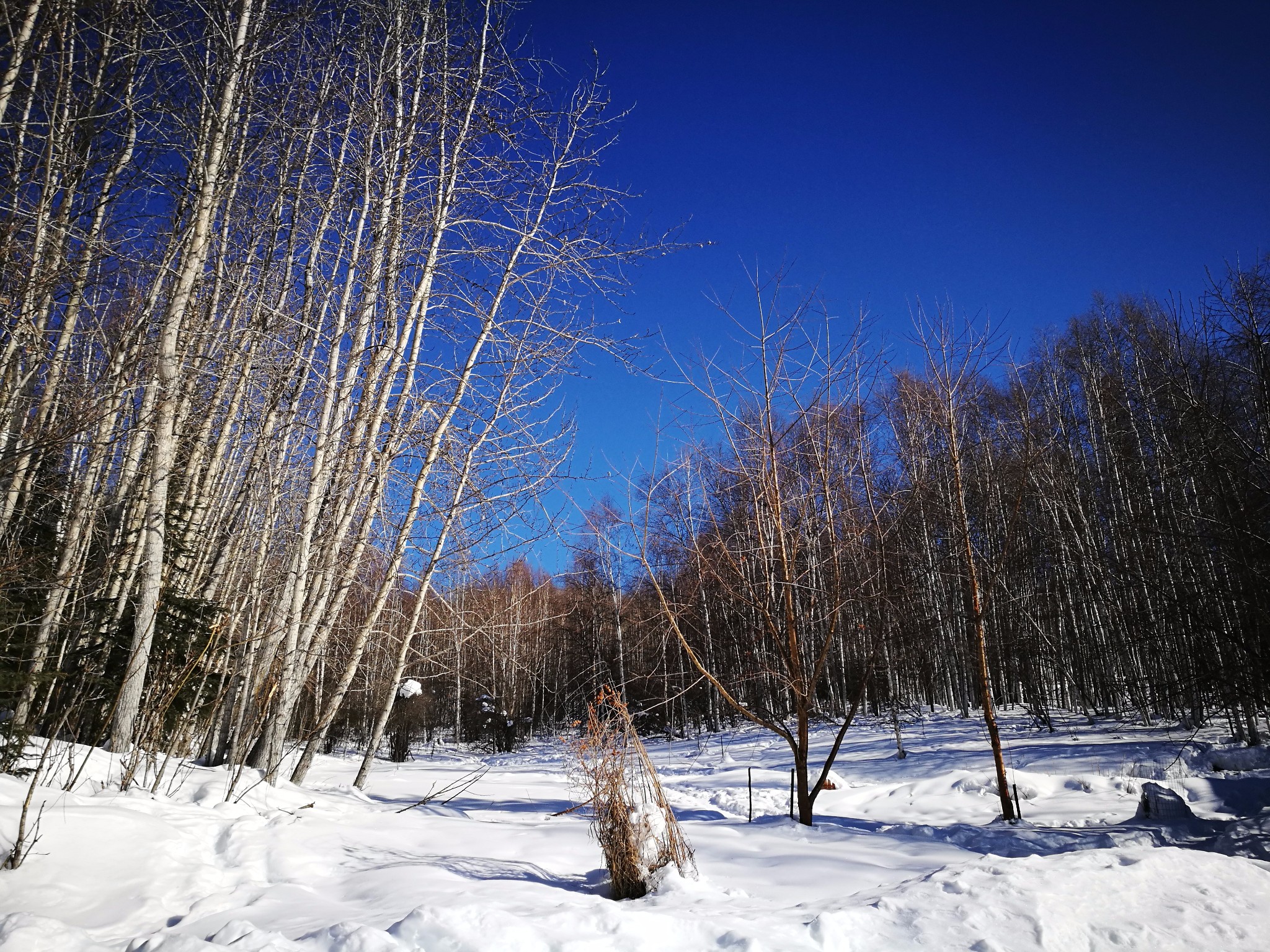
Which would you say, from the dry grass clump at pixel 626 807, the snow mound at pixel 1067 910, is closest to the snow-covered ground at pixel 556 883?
the snow mound at pixel 1067 910

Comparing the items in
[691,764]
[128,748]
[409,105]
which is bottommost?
[691,764]

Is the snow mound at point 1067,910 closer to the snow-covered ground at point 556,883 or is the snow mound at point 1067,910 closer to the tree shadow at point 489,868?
the snow-covered ground at point 556,883

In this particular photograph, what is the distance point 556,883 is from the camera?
385cm

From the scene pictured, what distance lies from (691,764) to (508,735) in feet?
31.3

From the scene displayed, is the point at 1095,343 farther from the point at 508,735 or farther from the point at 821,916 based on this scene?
the point at 508,735

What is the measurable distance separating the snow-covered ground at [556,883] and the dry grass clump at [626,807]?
18 centimetres

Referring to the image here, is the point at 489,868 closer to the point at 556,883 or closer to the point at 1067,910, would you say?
the point at 556,883

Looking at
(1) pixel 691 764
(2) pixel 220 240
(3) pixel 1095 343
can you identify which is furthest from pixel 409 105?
(3) pixel 1095 343

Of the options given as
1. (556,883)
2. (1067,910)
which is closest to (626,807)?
(556,883)

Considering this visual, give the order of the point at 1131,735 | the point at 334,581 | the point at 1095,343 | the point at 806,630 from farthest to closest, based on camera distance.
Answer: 1. the point at 1095,343
2. the point at 1131,735
3. the point at 806,630
4. the point at 334,581

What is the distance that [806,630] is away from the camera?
9188 millimetres

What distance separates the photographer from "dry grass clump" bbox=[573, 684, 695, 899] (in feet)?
11.8

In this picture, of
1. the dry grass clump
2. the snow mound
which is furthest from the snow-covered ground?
the dry grass clump

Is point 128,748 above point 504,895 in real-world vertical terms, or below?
above
